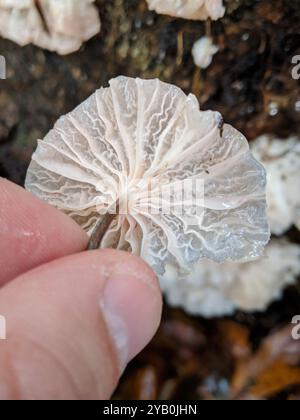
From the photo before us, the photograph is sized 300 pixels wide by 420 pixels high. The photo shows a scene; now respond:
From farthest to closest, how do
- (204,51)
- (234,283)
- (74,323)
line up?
(234,283), (204,51), (74,323)

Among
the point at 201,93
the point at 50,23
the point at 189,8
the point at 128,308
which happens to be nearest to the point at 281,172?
the point at 201,93

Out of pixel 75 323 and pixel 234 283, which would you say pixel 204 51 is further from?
pixel 75 323

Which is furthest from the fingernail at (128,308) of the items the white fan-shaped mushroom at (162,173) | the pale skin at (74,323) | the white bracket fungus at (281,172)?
the white bracket fungus at (281,172)

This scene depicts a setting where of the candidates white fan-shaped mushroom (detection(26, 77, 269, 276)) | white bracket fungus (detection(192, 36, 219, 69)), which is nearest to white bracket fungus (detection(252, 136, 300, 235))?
white bracket fungus (detection(192, 36, 219, 69))

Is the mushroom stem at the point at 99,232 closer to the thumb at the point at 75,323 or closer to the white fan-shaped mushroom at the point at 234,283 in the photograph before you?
the thumb at the point at 75,323

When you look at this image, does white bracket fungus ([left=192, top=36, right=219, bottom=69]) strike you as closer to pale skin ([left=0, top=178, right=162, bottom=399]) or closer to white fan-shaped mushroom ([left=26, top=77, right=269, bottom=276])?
white fan-shaped mushroom ([left=26, top=77, right=269, bottom=276])
